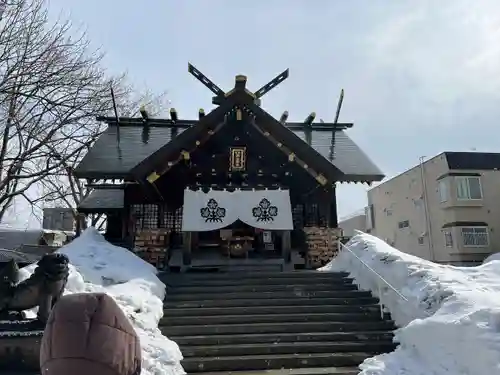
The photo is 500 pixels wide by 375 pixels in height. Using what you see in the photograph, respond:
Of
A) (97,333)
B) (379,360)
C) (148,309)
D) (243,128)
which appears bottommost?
(379,360)

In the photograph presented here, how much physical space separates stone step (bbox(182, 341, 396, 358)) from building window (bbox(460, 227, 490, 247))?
18979 millimetres

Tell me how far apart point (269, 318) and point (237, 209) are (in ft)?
15.6

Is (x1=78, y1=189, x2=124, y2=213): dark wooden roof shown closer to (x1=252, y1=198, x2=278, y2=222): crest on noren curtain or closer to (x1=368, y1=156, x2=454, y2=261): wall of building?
(x1=252, y1=198, x2=278, y2=222): crest on noren curtain

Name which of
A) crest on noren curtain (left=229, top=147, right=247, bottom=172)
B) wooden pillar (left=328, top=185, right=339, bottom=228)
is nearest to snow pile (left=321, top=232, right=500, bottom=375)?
wooden pillar (left=328, top=185, right=339, bottom=228)

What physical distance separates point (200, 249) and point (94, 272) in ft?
16.5

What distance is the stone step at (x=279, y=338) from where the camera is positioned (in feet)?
23.9

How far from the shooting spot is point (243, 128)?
1438cm

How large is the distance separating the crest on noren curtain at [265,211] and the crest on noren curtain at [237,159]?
1.80 meters

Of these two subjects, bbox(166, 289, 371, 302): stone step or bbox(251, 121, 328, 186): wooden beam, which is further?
bbox(251, 121, 328, 186): wooden beam

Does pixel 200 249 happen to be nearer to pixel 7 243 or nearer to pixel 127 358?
pixel 127 358

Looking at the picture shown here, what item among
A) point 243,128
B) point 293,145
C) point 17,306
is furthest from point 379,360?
point 243,128

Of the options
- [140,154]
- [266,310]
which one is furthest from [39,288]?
[140,154]

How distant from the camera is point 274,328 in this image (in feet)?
25.3

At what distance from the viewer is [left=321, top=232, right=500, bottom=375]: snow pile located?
5.57 m
